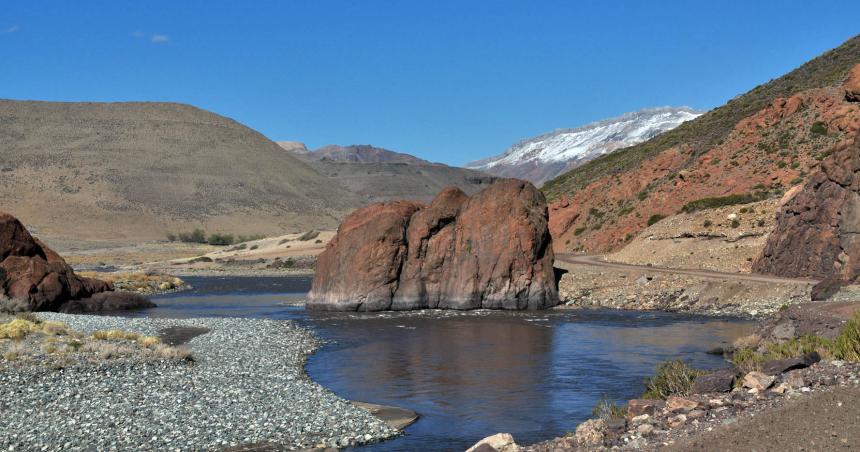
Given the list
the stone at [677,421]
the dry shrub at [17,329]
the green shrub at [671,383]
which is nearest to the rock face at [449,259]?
the dry shrub at [17,329]

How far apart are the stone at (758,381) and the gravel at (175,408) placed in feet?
22.3

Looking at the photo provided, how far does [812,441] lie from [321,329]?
1003 inches

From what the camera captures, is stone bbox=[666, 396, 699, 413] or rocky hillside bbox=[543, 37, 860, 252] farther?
rocky hillside bbox=[543, 37, 860, 252]

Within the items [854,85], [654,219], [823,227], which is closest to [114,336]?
[823,227]

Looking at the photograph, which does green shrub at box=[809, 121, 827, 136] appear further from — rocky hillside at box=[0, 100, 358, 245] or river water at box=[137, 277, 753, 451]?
rocky hillside at box=[0, 100, 358, 245]

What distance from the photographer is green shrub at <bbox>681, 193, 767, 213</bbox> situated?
183 ft

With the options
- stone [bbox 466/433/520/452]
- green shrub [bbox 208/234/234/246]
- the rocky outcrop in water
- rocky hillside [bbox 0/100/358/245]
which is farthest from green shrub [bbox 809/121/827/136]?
rocky hillside [bbox 0/100/358/245]

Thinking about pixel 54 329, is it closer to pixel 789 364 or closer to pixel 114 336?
pixel 114 336

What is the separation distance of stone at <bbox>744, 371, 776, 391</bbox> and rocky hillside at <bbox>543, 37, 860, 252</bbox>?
43.1 metres

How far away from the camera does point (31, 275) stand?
137 feet

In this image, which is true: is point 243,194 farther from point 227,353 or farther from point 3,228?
point 227,353

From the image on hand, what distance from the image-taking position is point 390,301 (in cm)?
4162

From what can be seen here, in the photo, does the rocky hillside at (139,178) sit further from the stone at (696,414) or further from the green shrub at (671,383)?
the stone at (696,414)

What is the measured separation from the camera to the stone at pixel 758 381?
14266mm
